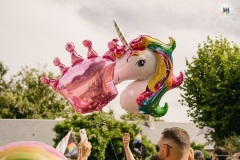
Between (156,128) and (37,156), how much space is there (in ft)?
134

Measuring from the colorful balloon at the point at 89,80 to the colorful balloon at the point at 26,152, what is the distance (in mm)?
3173

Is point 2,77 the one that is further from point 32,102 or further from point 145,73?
point 145,73

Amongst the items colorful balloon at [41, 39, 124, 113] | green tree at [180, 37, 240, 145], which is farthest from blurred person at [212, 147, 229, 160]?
green tree at [180, 37, 240, 145]

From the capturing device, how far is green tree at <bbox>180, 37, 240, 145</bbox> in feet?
60.8

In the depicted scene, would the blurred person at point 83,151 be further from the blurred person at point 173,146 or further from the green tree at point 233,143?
the green tree at point 233,143

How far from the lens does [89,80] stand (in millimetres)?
6316

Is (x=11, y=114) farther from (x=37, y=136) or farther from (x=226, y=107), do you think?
(x=226, y=107)

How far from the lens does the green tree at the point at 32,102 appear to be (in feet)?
131

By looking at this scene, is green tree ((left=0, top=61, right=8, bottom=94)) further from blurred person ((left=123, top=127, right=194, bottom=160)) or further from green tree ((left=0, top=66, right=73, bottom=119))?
blurred person ((left=123, top=127, right=194, bottom=160))

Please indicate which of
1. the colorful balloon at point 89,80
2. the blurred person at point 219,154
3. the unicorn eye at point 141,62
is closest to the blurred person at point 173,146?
the blurred person at point 219,154

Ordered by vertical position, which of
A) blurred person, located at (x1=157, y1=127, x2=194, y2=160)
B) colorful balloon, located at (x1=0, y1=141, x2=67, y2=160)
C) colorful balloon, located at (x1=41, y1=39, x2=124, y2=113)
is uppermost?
colorful balloon, located at (x1=41, y1=39, x2=124, y2=113)

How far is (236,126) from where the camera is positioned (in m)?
A: 18.8

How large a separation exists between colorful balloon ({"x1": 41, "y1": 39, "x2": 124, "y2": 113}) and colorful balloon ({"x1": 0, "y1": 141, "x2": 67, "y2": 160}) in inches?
125

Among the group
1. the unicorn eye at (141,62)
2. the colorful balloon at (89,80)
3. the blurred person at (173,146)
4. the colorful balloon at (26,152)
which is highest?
the unicorn eye at (141,62)
